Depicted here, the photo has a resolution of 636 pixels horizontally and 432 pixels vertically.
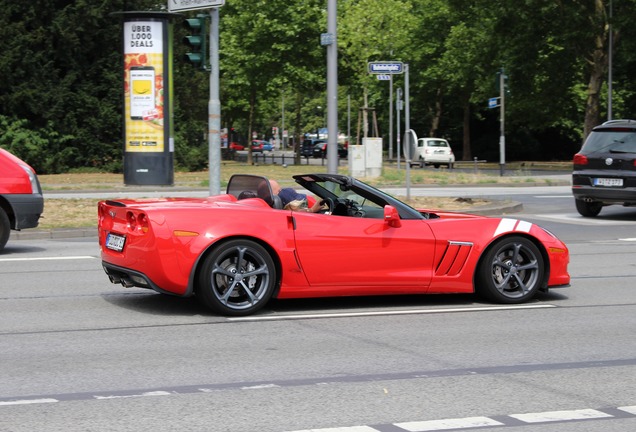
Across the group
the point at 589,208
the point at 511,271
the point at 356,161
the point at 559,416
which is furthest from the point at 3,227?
the point at 356,161

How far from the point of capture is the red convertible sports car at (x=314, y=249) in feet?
28.3

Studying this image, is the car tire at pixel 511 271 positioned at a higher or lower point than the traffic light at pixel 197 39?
lower

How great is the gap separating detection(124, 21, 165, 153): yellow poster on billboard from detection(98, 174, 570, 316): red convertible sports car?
2097 cm

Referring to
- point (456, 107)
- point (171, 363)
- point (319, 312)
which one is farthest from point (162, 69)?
point (456, 107)

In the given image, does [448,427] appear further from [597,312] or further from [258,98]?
[258,98]

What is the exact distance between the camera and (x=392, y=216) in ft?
30.1

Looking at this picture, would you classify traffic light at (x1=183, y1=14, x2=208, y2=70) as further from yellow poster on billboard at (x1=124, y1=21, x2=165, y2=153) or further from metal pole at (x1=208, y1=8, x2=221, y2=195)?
yellow poster on billboard at (x1=124, y1=21, x2=165, y2=153)

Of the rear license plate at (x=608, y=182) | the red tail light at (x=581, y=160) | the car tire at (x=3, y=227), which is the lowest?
the car tire at (x=3, y=227)

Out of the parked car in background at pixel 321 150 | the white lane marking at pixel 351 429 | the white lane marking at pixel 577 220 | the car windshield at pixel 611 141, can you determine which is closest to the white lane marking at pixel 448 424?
the white lane marking at pixel 351 429

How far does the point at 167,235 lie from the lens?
8.55 metres

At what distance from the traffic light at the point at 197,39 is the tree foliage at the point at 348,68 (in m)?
19.0

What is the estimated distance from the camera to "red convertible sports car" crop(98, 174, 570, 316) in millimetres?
8641

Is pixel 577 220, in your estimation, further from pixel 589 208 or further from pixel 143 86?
pixel 143 86

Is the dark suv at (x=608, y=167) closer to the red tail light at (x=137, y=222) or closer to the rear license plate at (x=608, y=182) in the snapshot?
the rear license plate at (x=608, y=182)
